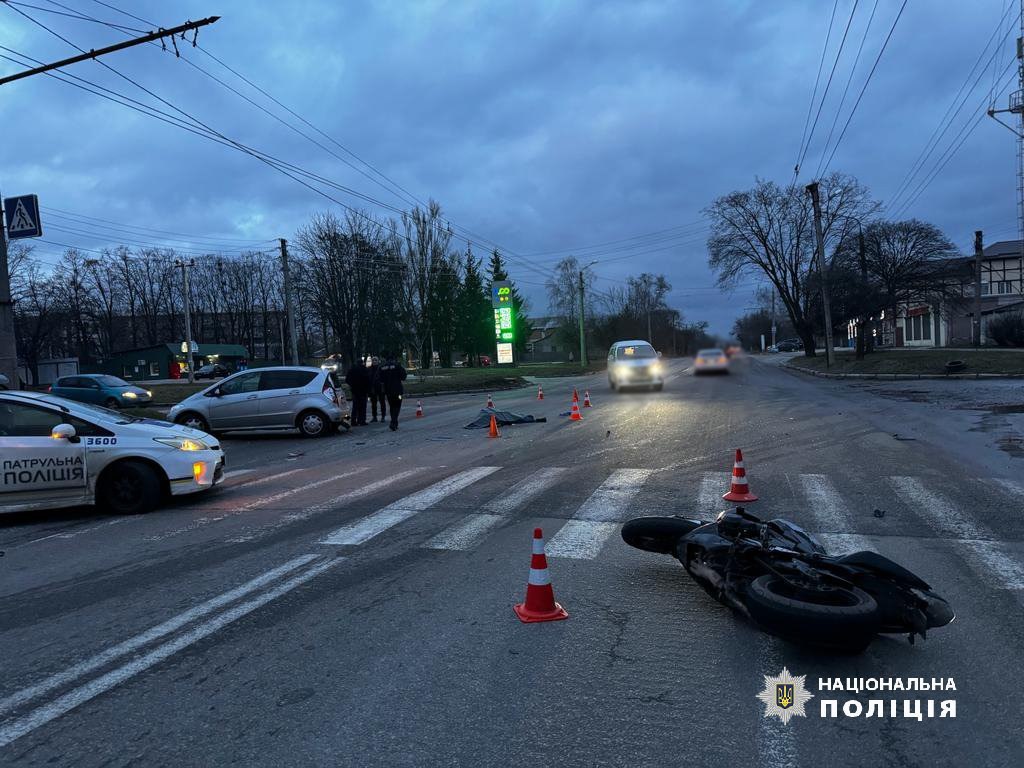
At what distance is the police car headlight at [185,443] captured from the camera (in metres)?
8.27

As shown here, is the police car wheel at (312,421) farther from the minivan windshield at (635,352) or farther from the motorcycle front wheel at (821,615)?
the motorcycle front wheel at (821,615)

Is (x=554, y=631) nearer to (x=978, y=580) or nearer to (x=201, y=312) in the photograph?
(x=978, y=580)

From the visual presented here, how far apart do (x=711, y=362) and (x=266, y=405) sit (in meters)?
11.9

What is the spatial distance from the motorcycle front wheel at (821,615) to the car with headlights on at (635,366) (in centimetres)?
424

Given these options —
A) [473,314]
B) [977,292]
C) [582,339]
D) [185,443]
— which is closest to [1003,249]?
[977,292]

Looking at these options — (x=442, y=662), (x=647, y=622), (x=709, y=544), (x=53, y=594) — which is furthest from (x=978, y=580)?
(x=53, y=594)

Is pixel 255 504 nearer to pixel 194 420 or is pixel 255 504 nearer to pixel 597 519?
pixel 597 519

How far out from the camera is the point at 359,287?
52562mm

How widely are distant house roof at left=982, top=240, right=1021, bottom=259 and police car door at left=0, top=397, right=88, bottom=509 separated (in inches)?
3105

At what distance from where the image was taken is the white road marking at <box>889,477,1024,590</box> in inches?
198

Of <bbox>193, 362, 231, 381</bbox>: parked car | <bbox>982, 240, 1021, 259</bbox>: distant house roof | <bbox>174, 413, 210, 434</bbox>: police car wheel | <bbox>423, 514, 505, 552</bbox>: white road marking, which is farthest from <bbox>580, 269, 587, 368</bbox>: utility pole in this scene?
<bbox>982, 240, 1021, 259</bbox>: distant house roof

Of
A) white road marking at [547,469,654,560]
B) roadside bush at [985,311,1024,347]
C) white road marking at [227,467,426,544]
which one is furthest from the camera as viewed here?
Result: roadside bush at [985,311,1024,347]

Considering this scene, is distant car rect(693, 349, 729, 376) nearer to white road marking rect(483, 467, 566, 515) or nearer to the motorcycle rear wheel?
the motorcycle rear wheel

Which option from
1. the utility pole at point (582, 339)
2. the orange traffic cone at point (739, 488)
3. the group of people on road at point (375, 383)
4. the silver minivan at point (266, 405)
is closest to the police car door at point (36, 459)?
the orange traffic cone at point (739, 488)
